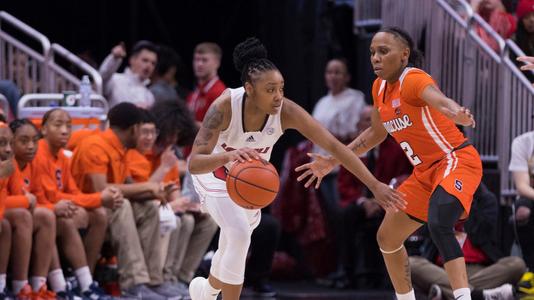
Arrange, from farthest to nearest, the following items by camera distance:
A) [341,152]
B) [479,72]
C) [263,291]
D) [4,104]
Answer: [479,72] < [263,291] < [4,104] < [341,152]

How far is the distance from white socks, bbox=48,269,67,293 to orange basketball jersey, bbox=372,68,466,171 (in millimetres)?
2820

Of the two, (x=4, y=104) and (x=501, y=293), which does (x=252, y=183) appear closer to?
(x=501, y=293)

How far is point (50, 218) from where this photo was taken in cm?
838

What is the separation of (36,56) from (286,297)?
3019 millimetres

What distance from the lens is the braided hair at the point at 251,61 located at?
22.4 feet

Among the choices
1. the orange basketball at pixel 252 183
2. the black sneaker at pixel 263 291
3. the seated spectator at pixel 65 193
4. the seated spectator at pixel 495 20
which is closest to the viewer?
the orange basketball at pixel 252 183

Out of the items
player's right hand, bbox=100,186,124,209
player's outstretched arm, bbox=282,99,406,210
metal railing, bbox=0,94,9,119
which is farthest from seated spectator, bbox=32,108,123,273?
player's outstretched arm, bbox=282,99,406,210

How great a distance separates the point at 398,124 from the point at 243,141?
37.7 inches

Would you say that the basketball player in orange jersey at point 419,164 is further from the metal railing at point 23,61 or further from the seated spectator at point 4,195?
the metal railing at point 23,61

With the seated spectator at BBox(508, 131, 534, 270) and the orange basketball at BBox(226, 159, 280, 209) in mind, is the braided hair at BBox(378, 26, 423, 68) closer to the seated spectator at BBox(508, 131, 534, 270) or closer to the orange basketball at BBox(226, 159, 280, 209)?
the orange basketball at BBox(226, 159, 280, 209)

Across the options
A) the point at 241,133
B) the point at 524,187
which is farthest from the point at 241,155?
the point at 524,187

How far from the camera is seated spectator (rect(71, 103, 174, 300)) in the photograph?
29.3 feet

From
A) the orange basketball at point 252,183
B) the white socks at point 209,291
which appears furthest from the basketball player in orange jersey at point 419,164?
the white socks at point 209,291

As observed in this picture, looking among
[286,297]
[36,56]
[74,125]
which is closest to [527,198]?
[286,297]
